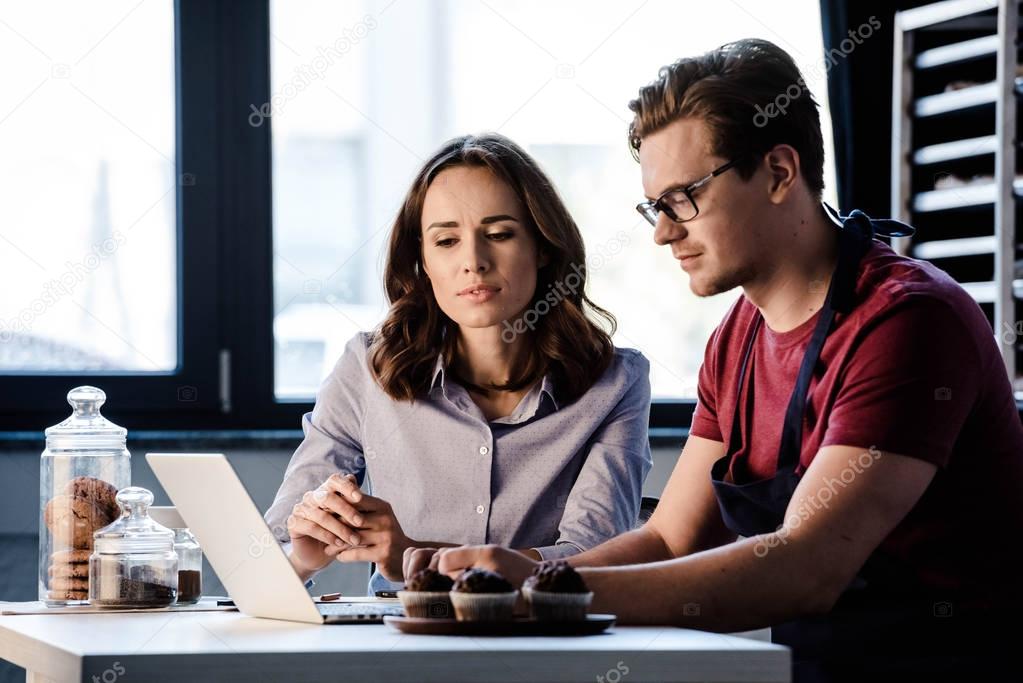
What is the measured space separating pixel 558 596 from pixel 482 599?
7 centimetres

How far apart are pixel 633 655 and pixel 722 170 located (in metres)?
0.86

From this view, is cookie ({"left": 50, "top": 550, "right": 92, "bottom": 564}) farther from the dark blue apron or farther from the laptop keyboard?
the dark blue apron

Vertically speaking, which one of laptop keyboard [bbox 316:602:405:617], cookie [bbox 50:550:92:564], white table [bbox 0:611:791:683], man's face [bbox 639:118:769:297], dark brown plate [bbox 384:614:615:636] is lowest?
white table [bbox 0:611:791:683]

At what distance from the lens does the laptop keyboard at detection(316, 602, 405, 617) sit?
4.73 feet

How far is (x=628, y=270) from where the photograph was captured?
3537 mm

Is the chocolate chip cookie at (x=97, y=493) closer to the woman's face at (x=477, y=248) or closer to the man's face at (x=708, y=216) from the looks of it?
the woman's face at (x=477, y=248)

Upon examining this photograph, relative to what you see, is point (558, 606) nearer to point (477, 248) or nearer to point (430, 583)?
point (430, 583)

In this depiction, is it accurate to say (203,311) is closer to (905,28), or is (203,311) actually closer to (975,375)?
(905,28)

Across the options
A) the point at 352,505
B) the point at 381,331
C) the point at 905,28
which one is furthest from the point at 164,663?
the point at 905,28

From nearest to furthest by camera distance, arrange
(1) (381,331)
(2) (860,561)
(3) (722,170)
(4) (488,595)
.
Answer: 1. (4) (488,595)
2. (2) (860,561)
3. (3) (722,170)
4. (1) (381,331)

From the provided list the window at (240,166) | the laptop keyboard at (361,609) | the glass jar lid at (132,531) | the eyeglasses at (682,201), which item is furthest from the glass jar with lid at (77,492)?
the window at (240,166)

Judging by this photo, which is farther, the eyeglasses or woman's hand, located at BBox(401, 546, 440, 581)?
the eyeglasses

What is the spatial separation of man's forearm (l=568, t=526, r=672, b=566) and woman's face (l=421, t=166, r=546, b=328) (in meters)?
0.45

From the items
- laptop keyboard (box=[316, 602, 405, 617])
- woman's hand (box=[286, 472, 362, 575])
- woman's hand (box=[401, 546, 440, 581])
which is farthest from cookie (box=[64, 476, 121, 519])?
woman's hand (box=[401, 546, 440, 581])
